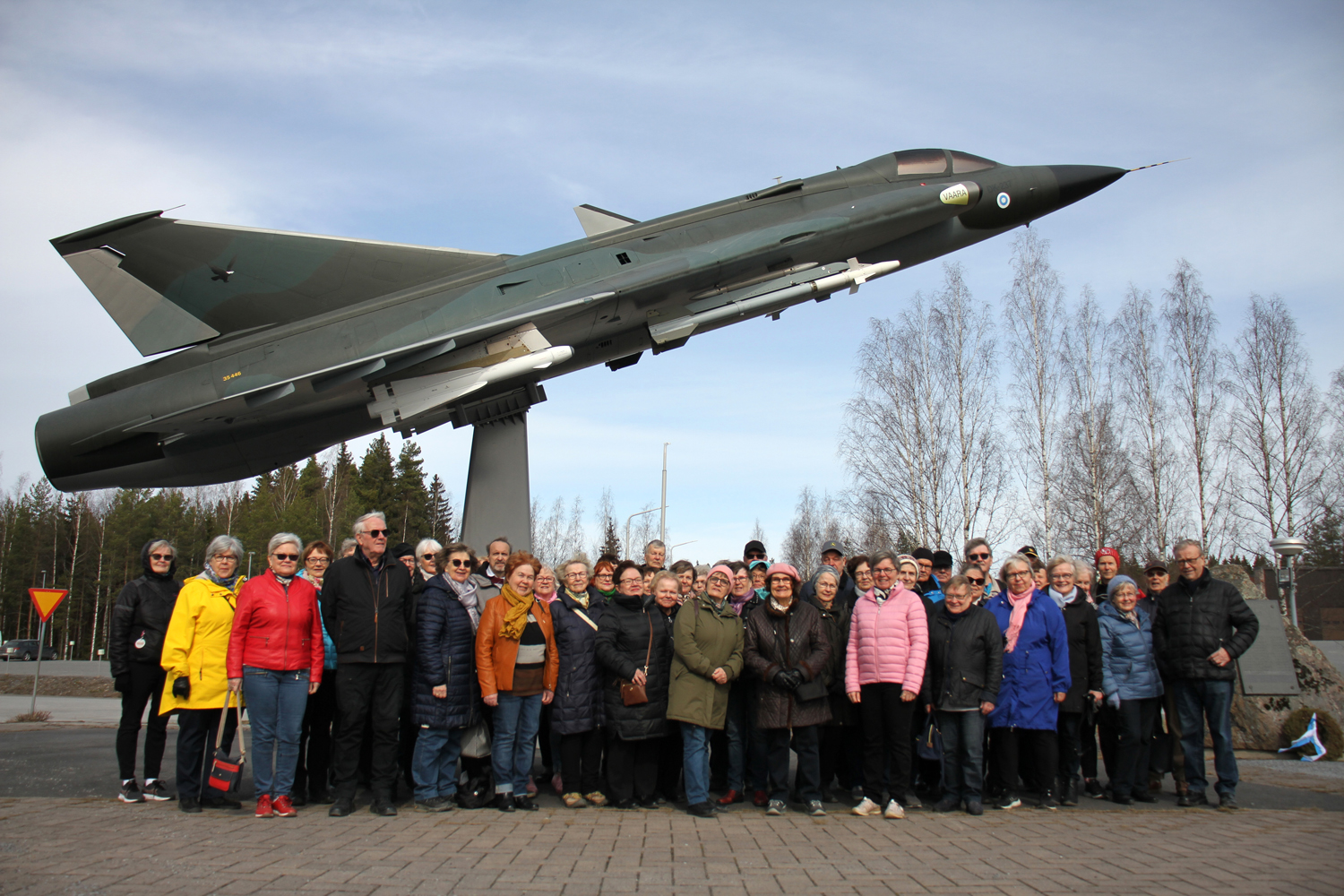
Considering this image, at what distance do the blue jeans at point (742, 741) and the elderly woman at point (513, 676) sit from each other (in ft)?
4.26

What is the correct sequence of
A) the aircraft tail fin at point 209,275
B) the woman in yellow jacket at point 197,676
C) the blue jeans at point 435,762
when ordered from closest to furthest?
the woman in yellow jacket at point 197,676 → the blue jeans at point 435,762 → the aircraft tail fin at point 209,275

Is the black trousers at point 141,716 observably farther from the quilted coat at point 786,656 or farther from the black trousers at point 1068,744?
the black trousers at point 1068,744

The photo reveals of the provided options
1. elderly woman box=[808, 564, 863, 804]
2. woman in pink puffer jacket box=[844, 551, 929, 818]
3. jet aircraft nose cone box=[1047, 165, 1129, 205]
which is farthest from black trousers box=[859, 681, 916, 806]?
jet aircraft nose cone box=[1047, 165, 1129, 205]

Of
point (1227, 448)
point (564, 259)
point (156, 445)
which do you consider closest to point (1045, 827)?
point (564, 259)

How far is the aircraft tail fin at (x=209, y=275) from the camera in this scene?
26.3 ft

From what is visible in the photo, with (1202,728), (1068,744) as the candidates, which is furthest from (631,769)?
(1202,728)

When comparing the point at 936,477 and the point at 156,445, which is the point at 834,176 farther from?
the point at 936,477

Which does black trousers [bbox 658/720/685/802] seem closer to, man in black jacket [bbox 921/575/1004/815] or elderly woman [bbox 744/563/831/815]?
elderly woman [bbox 744/563/831/815]

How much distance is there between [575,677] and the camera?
18.1 ft

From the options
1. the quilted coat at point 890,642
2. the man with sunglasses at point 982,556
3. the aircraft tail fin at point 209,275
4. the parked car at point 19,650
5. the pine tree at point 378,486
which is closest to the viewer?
the quilted coat at point 890,642

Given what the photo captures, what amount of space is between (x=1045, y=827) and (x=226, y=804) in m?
4.90

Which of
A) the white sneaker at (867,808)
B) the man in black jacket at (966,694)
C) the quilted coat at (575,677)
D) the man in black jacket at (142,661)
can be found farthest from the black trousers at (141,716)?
the man in black jacket at (966,694)

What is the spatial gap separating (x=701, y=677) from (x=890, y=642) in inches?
48.7

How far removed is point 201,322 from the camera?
26.6 ft
